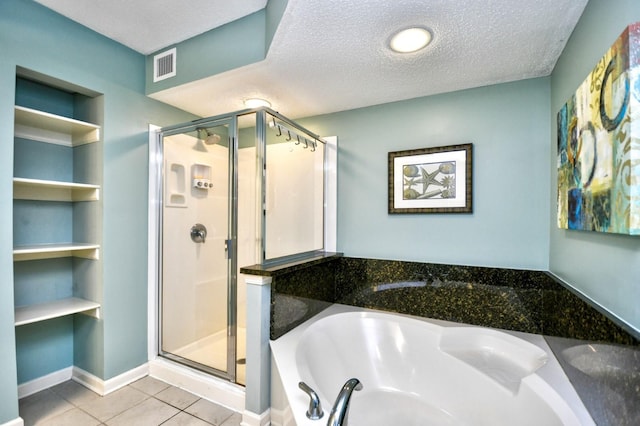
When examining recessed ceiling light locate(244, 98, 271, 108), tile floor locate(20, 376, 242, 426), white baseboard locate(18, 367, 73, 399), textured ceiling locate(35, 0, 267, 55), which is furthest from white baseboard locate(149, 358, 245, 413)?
textured ceiling locate(35, 0, 267, 55)

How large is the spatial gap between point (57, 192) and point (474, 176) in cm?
303

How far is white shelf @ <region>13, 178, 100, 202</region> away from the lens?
192cm

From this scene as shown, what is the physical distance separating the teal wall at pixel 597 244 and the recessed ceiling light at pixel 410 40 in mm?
649

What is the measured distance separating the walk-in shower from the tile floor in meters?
0.21

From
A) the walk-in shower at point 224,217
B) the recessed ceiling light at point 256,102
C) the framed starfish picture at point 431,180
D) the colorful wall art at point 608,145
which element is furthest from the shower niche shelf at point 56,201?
the colorful wall art at point 608,145

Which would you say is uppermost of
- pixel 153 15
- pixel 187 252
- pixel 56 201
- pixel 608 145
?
pixel 153 15

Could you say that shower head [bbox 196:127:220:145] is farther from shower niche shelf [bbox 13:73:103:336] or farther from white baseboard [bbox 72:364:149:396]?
white baseboard [bbox 72:364:149:396]

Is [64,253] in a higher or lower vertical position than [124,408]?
higher

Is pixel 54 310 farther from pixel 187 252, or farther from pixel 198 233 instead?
pixel 198 233

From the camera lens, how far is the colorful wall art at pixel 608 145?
→ 0.83 meters

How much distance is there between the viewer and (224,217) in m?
2.14

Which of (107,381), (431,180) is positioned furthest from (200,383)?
(431,180)

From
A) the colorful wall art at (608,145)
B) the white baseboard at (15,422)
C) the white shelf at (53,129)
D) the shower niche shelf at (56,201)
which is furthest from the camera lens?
the shower niche shelf at (56,201)

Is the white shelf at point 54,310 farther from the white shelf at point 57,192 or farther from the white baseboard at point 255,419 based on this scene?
the white baseboard at point 255,419
